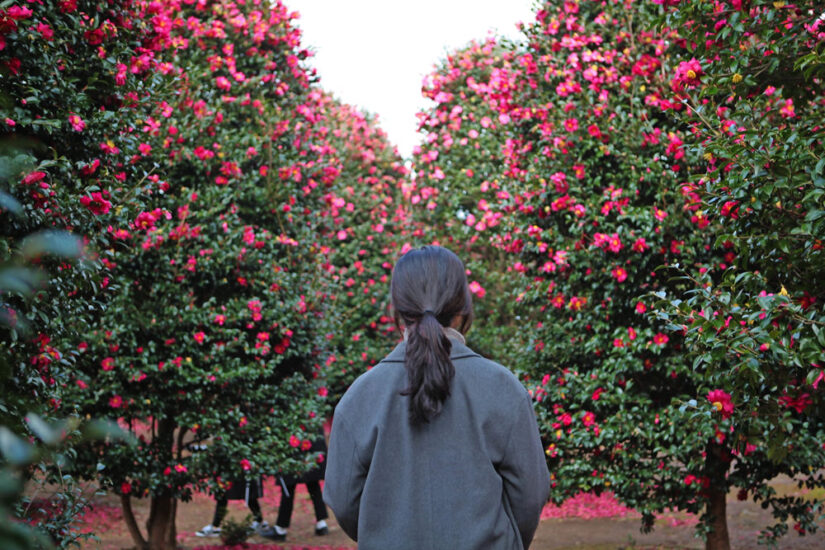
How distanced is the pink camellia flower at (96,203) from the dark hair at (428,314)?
1.72 metres

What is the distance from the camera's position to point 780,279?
3.41m

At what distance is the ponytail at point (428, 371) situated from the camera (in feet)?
6.97

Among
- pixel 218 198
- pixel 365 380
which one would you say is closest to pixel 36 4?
pixel 365 380

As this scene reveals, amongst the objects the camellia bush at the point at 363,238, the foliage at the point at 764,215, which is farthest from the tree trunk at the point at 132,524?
the foliage at the point at 764,215

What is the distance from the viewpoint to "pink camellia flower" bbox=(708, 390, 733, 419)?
3.52 m

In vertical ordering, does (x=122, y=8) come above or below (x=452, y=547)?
above

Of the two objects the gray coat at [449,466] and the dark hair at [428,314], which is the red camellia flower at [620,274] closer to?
the dark hair at [428,314]

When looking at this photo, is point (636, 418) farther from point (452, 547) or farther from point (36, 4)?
point (36, 4)

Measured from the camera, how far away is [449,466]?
2141 mm

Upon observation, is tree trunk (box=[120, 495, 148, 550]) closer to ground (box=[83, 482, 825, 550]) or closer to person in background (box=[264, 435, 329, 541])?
ground (box=[83, 482, 825, 550])

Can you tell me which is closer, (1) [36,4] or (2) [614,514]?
(1) [36,4]

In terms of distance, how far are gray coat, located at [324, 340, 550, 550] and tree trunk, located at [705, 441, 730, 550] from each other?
436cm

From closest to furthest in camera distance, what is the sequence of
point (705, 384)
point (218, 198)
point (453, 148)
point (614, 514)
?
point (705, 384)
point (218, 198)
point (614, 514)
point (453, 148)

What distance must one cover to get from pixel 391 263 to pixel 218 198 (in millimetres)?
7184
